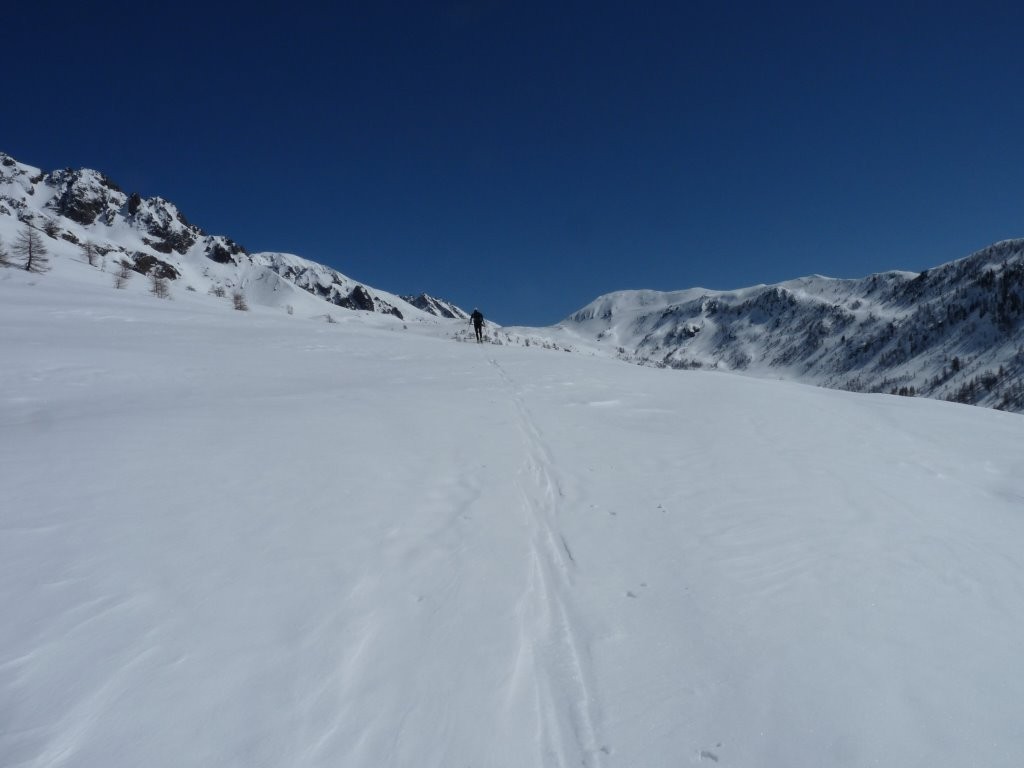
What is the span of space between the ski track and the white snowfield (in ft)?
0.07

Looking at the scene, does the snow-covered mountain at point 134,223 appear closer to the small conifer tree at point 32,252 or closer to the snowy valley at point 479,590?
the small conifer tree at point 32,252

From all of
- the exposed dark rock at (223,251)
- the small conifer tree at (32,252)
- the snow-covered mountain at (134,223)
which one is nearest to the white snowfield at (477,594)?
the small conifer tree at (32,252)

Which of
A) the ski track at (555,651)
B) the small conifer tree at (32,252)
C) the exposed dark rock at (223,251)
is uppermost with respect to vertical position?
the exposed dark rock at (223,251)

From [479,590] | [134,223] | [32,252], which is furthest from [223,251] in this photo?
[479,590]

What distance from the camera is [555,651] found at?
3.90m

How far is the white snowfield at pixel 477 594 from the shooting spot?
3.05m

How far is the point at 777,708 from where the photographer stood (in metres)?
3.40

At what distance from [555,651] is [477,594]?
904 mm

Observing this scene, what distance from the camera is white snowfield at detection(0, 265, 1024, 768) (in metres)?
Result: 3.05

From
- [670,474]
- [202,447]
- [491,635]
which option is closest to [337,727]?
[491,635]

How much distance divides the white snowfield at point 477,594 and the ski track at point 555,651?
0.07 feet

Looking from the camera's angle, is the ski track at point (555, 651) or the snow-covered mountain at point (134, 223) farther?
the snow-covered mountain at point (134, 223)

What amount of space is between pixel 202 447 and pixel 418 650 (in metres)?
5.02

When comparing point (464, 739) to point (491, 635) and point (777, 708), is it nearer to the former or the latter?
point (491, 635)
